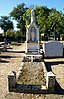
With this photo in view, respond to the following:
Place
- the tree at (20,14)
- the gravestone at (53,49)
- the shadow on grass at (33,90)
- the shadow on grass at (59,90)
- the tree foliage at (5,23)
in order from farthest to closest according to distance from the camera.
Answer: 1. the tree foliage at (5,23)
2. the tree at (20,14)
3. the gravestone at (53,49)
4. the shadow on grass at (59,90)
5. the shadow on grass at (33,90)

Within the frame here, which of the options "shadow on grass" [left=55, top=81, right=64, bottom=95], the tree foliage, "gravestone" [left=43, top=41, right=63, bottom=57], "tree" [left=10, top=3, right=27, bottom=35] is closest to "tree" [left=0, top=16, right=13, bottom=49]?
the tree foliage

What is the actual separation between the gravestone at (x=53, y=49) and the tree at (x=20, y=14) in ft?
186

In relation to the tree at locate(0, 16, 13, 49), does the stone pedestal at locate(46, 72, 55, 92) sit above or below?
below

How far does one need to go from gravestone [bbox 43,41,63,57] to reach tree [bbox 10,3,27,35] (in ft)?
186

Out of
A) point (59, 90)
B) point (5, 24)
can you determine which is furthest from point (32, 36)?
point (5, 24)

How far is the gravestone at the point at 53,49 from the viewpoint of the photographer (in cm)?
2017

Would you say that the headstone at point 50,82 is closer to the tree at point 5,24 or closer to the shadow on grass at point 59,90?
the shadow on grass at point 59,90

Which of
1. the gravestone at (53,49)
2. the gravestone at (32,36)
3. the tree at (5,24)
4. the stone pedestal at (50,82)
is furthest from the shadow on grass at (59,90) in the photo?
the tree at (5,24)

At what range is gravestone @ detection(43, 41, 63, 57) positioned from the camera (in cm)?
2017

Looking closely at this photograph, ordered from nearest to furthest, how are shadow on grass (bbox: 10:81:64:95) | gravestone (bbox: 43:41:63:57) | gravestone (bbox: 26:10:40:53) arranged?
shadow on grass (bbox: 10:81:64:95) → gravestone (bbox: 26:10:40:53) → gravestone (bbox: 43:41:63:57)

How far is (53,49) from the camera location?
20.3m

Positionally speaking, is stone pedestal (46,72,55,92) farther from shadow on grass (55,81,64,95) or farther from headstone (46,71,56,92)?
shadow on grass (55,81,64,95)

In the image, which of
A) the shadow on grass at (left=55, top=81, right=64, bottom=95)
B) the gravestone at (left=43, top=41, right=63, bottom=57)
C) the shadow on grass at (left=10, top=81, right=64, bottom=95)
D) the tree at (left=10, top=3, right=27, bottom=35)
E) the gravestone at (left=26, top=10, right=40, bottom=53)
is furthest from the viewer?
the tree at (left=10, top=3, right=27, bottom=35)

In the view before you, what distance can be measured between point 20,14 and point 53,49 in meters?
58.9
